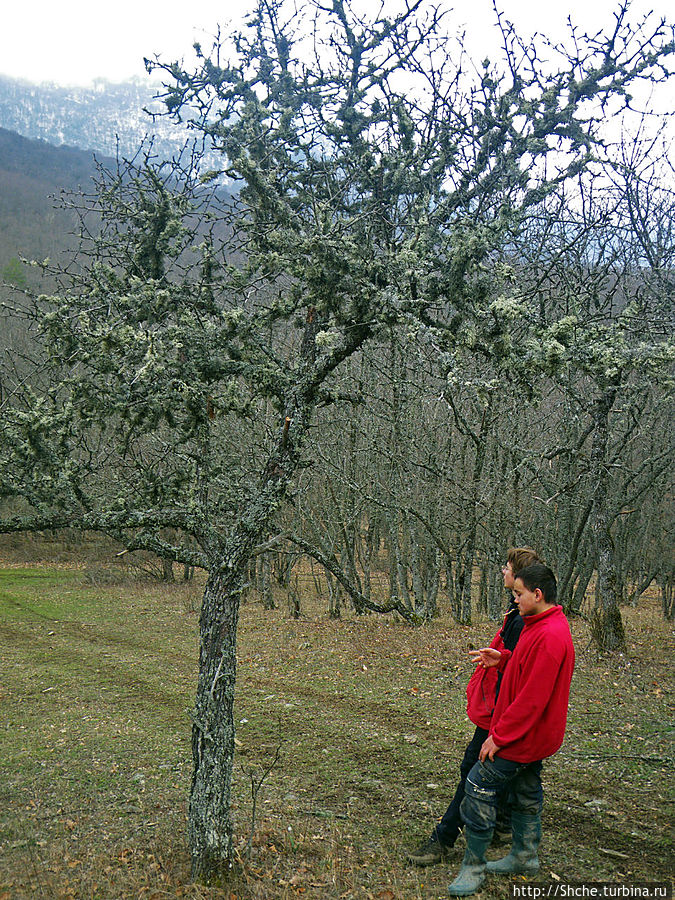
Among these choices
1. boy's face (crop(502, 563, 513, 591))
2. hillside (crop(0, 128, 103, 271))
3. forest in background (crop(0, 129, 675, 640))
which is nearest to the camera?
boy's face (crop(502, 563, 513, 591))

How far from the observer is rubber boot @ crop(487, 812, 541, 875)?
387 centimetres

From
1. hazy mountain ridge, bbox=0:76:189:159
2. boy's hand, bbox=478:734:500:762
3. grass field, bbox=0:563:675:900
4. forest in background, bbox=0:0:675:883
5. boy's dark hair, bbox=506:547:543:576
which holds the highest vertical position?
hazy mountain ridge, bbox=0:76:189:159

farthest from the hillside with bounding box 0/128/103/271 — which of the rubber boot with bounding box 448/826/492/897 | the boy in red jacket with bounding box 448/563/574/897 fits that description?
the rubber boot with bounding box 448/826/492/897

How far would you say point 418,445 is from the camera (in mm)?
15148

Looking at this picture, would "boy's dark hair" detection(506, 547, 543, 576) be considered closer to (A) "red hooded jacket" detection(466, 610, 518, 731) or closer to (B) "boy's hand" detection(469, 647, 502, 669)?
(A) "red hooded jacket" detection(466, 610, 518, 731)

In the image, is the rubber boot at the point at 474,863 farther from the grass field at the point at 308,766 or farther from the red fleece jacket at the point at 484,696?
the red fleece jacket at the point at 484,696

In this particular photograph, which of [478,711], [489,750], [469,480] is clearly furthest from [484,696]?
[469,480]

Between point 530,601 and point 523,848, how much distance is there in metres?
1.51

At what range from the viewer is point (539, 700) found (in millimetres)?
3584

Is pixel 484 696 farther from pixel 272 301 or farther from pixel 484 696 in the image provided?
pixel 272 301

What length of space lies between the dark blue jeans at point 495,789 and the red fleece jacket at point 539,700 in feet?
0.33

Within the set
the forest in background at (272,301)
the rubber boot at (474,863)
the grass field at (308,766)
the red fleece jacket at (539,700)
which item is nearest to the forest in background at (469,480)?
the grass field at (308,766)

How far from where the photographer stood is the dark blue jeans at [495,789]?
3.69 meters

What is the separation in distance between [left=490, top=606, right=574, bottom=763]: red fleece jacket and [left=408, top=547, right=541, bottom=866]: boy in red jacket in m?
0.48
